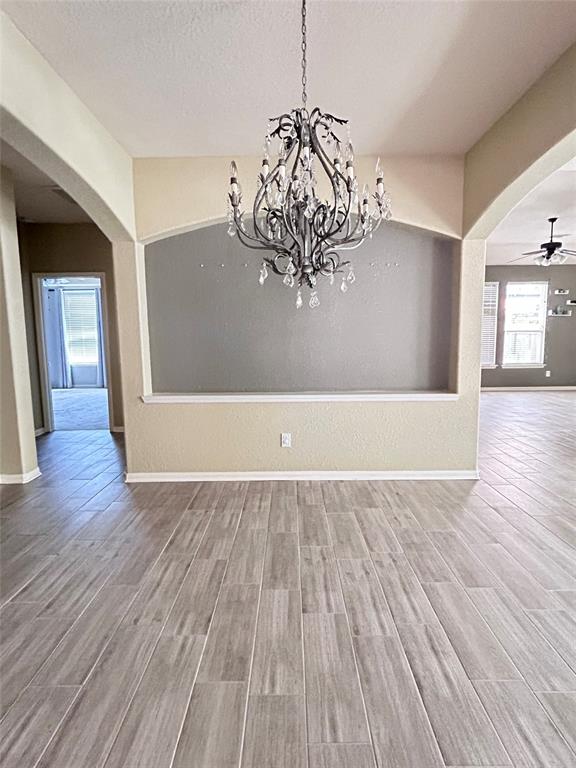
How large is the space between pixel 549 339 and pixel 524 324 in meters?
0.61

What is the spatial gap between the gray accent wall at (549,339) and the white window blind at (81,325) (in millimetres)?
9398

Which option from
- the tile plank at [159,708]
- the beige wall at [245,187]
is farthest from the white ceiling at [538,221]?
Answer: the tile plank at [159,708]

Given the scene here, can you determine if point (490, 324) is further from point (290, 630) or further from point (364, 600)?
point (290, 630)

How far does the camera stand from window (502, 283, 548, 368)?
9.40 metres

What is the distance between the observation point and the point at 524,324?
31.1 ft

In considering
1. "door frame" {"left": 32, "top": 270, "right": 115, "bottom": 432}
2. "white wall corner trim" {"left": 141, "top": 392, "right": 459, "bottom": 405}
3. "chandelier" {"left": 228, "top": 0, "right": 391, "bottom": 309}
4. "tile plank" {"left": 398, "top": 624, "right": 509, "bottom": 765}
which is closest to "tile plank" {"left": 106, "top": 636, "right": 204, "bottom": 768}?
"tile plank" {"left": 398, "top": 624, "right": 509, "bottom": 765}

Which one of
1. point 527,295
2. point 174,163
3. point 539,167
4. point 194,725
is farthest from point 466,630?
point 527,295

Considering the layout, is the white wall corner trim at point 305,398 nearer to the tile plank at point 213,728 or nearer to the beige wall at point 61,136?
the beige wall at point 61,136

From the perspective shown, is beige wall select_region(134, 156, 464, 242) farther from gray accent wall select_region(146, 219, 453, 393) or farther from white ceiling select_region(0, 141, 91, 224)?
white ceiling select_region(0, 141, 91, 224)

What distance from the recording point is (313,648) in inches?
77.5

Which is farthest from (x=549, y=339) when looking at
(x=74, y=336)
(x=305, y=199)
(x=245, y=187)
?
(x=74, y=336)

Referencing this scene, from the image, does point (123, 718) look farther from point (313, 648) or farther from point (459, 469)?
point (459, 469)

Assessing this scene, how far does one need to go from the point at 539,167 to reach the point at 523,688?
114 inches

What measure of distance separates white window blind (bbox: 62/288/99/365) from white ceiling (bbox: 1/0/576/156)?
8804mm
